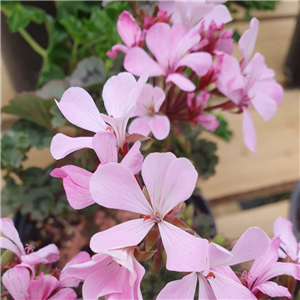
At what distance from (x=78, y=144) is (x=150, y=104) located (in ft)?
0.45

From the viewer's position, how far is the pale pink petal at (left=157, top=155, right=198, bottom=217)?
218mm

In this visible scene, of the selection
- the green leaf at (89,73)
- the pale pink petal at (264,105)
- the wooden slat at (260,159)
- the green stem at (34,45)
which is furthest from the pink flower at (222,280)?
the green stem at (34,45)

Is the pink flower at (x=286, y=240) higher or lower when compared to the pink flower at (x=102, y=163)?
lower

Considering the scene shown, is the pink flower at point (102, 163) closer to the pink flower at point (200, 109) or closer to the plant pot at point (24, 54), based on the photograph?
the pink flower at point (200, 109)

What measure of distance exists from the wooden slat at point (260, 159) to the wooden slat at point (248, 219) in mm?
52

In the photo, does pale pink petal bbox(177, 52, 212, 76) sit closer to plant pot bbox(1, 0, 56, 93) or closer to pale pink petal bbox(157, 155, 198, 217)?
pale pink petal bbox(157, 155, 198, 217)

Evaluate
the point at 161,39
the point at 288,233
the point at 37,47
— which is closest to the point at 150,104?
the point at 161,39

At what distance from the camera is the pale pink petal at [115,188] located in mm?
213

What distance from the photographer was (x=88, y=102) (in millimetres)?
276

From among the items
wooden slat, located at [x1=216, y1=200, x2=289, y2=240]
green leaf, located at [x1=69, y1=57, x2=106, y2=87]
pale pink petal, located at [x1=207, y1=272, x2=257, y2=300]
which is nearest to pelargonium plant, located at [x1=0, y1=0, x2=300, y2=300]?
pale pink petal, located at [x1=207, y1=272, x2=257, y2=300]

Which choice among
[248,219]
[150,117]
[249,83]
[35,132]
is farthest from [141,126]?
[248,219]

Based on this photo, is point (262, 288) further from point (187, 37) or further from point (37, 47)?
point (37, 47)

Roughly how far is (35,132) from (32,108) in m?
0.06

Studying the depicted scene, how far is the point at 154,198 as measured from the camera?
0.78 ft
